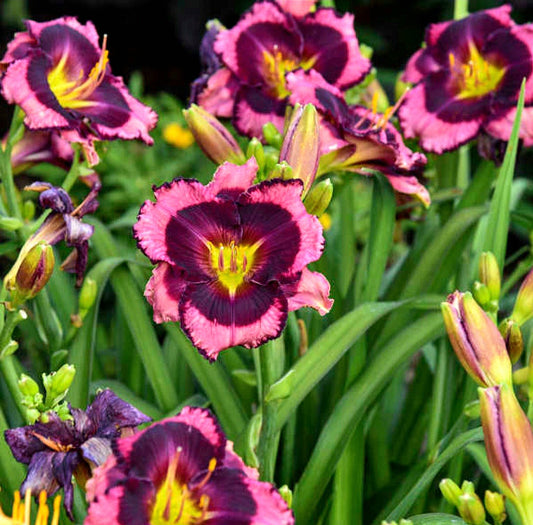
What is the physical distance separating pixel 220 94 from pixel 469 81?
322 millimetres

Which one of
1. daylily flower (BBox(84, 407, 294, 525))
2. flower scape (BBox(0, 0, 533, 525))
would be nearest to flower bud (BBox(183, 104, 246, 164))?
flower scape (BBox(0, 0, 533, 525))

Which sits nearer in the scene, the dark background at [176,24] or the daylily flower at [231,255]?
the daylily flower at [231,255]

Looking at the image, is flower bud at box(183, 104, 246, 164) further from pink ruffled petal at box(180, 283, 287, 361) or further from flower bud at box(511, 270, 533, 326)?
flower bud at box(511, 270, 533, 326)

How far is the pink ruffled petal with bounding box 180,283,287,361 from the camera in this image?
73 cm

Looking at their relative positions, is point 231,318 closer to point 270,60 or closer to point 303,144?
point 303,144

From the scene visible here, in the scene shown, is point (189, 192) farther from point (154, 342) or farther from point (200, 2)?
point (200, 2)

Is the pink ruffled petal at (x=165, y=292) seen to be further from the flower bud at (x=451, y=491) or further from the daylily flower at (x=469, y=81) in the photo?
the daylily flower at (x=469, y=81)

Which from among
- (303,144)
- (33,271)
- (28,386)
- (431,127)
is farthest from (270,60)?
(28,386)

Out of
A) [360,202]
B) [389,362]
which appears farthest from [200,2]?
[389,362]

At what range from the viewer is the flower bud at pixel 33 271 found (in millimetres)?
822

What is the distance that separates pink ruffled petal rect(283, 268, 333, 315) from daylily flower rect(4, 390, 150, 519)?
0.16m

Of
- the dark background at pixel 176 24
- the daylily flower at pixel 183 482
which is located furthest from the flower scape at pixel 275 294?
the dark background at pixel 176 24

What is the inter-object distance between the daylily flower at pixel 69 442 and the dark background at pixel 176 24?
235 cm

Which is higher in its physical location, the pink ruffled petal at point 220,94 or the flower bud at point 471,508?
the pink ruffled petal at point 220,94
